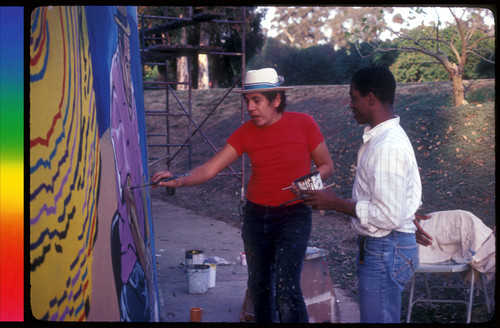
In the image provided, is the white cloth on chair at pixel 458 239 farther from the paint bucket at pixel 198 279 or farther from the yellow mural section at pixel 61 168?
the yellow mural section at pixel 61 168

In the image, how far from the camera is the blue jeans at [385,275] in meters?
3.03

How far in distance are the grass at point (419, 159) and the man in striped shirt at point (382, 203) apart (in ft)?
9.04

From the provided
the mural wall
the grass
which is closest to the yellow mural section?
the mural wall

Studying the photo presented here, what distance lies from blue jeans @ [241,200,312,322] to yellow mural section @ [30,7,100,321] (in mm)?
1488

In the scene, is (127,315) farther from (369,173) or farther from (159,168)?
(159,168)

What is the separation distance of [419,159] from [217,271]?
278 inches

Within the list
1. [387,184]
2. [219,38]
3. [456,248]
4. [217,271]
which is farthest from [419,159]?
[219,38]

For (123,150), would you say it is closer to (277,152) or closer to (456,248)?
(277,152)

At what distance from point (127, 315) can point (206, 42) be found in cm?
2439

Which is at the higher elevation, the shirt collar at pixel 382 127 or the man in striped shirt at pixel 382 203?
the shirt collar at pixel 382 127

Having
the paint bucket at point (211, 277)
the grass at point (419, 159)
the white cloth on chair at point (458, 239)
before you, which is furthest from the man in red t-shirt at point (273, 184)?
the paint bucket at point (211, 277)

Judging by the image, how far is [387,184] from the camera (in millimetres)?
2947

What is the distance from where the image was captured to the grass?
9234 mm

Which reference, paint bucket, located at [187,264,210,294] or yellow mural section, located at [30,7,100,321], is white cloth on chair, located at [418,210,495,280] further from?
yellow mural section, located at [30,7,100,321]
